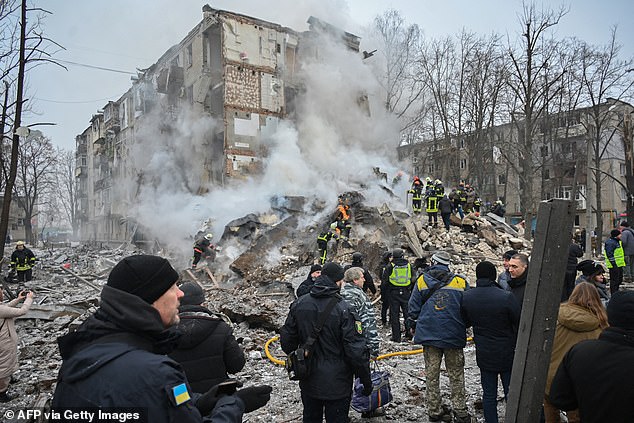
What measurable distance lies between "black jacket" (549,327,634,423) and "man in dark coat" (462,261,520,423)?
1553 mm

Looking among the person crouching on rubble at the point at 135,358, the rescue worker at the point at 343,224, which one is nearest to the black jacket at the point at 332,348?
the person crouching on rubble at the point at 135,358

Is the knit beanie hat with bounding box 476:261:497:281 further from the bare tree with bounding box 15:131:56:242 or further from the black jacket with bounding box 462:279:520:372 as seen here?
the bare tree with bounding box 15:131:56:242

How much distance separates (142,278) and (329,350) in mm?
2222

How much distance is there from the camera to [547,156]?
38.3 m

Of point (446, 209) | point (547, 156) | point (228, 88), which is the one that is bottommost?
point (446, 209)

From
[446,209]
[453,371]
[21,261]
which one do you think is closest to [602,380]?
[453,371]

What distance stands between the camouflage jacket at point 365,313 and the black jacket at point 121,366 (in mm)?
2879

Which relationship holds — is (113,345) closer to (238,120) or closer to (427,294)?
(427,294)

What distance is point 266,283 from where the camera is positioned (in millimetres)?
14078

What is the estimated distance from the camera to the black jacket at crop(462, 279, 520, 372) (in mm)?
4055

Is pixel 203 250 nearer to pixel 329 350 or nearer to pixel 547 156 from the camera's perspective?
pixel 329 350

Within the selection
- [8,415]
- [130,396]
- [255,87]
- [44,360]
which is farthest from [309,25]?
[130,396]

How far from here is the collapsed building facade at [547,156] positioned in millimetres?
27734

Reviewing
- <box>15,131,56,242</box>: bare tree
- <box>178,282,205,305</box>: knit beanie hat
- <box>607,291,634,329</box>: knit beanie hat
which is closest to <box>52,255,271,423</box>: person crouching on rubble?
<box>178,282,205,305</box>: knit beanie hat
